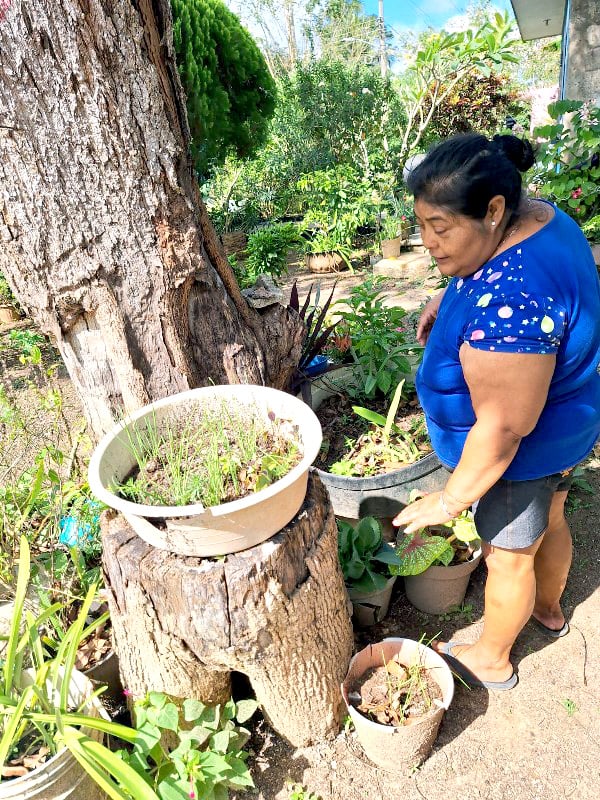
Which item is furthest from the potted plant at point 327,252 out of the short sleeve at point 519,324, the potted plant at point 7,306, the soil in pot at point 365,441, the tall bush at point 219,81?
the short sleeve at point 519,324

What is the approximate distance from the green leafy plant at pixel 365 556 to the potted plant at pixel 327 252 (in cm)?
549

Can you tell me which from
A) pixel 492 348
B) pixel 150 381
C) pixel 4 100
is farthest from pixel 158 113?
pixel 492 348

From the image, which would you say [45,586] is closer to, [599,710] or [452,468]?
[452,468]

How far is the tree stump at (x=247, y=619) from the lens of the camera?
4.51 ft

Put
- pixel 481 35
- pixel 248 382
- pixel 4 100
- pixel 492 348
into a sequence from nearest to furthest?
pixel 492 348, pixel 4 100, pixel 248 382, pixel 481 35

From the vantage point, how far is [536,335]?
1.16 m

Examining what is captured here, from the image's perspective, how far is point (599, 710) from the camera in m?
1.79

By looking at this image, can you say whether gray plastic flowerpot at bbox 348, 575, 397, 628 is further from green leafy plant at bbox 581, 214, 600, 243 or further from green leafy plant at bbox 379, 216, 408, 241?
green leafy plant at bbox 379, 216, 408, 241

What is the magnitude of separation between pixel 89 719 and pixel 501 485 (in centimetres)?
126

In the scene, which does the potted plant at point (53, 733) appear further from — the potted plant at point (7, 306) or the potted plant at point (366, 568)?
the potted plant at point (7, 306)

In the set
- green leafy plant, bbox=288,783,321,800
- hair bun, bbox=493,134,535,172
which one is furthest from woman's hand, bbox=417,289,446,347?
green leafy plant, bbox=288,783,321,800

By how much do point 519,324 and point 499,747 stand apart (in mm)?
1443

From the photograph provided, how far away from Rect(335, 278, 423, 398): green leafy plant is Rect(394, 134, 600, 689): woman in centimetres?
106

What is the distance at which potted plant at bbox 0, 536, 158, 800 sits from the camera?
48.2 inches
